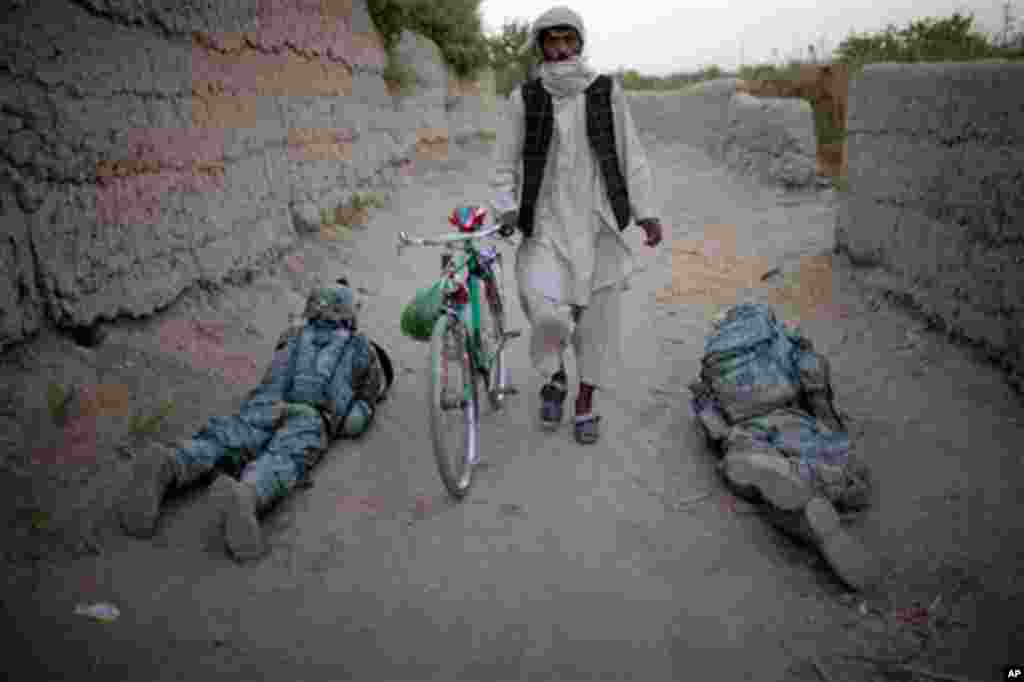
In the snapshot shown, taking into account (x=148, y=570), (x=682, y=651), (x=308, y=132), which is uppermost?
(x=308, y=132)

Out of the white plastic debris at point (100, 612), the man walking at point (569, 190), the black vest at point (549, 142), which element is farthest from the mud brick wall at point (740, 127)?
the white plastic debris at point (100, 612)

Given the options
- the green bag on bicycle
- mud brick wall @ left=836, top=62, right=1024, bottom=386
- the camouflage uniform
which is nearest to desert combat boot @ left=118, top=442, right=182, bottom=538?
the camouflage uniform

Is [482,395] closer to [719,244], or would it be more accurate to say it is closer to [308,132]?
[308,132]

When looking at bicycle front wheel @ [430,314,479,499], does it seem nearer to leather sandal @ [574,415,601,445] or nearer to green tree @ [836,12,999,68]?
leather sandal @ [574,415,601,445]

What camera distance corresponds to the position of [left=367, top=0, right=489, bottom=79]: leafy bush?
848 cm

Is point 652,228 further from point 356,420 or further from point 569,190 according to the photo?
point 356,420

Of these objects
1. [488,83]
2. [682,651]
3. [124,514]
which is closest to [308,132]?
[124,514]

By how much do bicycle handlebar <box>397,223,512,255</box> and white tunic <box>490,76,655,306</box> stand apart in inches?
8.8

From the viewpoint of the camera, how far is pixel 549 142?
328 cm

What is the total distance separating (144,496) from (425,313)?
1.17 metres

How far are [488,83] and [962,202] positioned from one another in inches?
372

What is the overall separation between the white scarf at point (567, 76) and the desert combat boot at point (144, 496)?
2076mm

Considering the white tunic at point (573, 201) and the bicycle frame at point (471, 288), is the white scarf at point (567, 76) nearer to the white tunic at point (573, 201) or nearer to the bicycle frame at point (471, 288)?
the white tunic at point (573, 201)

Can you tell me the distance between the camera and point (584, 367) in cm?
356
